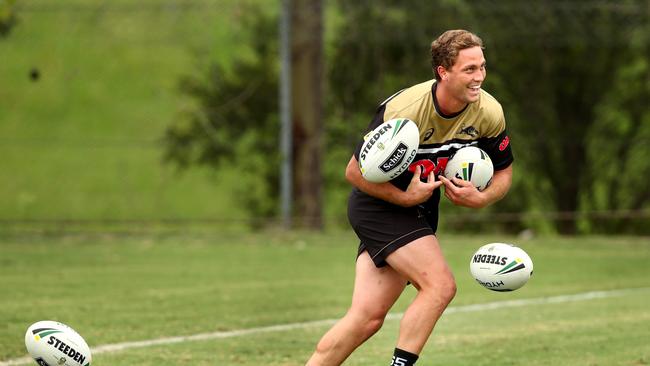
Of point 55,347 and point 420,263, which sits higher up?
point 420,263

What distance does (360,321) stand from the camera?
21.8ft

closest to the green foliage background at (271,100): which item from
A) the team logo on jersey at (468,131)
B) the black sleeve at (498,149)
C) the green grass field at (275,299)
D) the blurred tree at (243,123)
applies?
the blurred tree at (243,123)

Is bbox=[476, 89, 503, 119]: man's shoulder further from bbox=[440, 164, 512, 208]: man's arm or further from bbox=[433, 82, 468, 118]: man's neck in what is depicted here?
bbox=[440, 164, 512, 208]: man's arm

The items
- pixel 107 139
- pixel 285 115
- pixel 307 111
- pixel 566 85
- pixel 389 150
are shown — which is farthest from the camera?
pixel 566 85

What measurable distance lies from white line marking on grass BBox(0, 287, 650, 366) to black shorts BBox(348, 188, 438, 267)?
2607 millimetres

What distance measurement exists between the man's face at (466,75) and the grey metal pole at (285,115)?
40.7 ft

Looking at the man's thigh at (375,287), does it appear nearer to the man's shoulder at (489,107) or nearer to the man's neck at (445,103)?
the man's neck at (445,103)

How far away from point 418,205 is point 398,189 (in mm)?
220

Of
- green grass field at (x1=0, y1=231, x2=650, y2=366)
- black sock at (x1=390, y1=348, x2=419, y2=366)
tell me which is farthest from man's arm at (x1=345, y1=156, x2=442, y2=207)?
green grass field at (x1=0, y1=231, x2=650, y2=366)

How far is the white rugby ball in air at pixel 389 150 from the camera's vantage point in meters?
6.45

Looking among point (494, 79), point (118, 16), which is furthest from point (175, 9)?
point (494, 79)

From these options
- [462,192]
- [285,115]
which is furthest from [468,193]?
[285,115]

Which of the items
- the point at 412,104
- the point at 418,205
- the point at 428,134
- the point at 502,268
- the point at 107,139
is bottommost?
the point at 107,139

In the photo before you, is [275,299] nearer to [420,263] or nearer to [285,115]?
[420,263]
